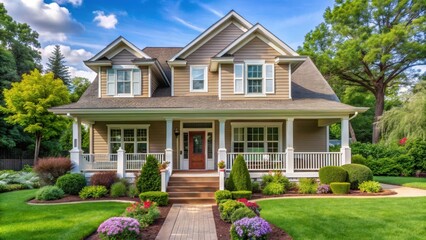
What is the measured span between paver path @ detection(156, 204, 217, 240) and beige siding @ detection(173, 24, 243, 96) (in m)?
6.91

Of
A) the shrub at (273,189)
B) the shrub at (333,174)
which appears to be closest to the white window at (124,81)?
the shrub at (273,189)

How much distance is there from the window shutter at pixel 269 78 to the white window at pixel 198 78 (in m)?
3.16

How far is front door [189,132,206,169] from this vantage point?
15281 millimetres

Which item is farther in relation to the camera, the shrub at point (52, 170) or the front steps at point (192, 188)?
the shrub at point (52, 170)

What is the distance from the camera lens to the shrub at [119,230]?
5.75 m

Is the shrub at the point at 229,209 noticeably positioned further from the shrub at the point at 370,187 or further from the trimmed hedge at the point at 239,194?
the shrub at the point at 370,187

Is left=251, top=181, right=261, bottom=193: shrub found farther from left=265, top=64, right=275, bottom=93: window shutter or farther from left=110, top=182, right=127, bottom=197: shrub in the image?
left=110, top=182, right=127, bottom=197: shrub

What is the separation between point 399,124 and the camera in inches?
810

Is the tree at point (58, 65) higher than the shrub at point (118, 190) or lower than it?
higher

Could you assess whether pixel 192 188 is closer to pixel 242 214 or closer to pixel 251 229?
pixel 242 214

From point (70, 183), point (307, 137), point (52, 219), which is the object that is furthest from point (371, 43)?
point (52, 219)

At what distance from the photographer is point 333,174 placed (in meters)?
12.4

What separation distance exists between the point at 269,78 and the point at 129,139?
7.95 meters

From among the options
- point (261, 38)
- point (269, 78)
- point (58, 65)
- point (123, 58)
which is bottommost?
point (269, 78)
